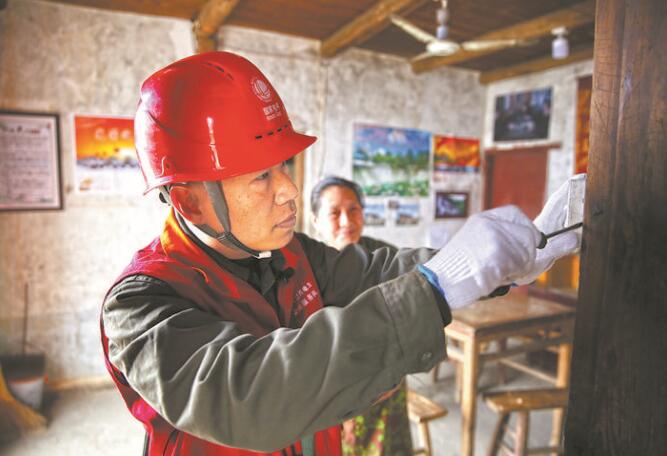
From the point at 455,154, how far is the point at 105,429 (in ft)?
17.2

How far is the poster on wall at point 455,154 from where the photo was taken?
19.5 ft

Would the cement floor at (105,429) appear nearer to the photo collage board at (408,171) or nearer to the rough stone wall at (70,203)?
the rough stone wall at (70,203)

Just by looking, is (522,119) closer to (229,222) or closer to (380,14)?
(380,14)

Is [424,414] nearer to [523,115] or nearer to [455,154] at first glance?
[455,154]

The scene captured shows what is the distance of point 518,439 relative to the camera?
2.52 m

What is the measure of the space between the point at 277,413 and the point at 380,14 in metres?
3.98

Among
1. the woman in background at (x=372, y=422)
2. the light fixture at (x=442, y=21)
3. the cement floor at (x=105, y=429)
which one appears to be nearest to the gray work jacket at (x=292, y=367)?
the woman in background at (x=372, y=422)

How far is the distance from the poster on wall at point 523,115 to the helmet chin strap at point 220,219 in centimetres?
565

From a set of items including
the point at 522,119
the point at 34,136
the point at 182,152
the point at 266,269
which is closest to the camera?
the point at 182,152

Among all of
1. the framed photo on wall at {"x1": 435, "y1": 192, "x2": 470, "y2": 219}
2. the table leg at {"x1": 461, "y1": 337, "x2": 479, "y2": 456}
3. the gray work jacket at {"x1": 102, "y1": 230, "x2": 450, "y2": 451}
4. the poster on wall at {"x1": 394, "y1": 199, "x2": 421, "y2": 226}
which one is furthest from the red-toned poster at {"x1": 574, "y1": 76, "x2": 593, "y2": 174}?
the gray work jacket at {"x1": 102, "y1": 230, "x2": 450, "y2": 451}

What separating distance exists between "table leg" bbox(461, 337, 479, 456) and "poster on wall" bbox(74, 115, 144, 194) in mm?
3432

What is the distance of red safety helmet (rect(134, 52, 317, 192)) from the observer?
0.95 meters

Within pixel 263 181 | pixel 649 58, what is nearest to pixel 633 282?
pixel 649 58

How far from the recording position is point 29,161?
380cm
